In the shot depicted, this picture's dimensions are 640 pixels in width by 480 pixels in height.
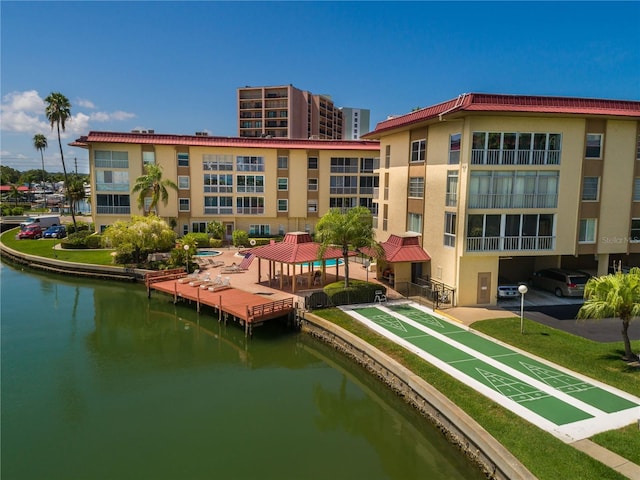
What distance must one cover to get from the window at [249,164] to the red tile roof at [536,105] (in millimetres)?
27774

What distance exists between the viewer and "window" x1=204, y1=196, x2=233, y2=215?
5191cm

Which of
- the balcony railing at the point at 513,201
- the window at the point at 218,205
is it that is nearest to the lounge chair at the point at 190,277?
the window at the point at 218,205

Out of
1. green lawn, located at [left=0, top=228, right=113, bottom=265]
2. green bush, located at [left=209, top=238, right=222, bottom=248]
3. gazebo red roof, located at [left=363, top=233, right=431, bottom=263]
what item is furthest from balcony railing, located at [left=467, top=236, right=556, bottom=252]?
green lawn, located at [left=0, top=228, right=113, bottom=265]

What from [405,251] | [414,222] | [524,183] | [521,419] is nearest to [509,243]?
[524,183]

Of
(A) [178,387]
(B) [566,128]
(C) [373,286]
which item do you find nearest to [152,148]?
(C) [373,286]

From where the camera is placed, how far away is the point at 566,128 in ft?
87.2

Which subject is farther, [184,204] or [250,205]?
[250,205]

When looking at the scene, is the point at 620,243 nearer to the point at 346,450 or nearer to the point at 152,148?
the point at 346,450

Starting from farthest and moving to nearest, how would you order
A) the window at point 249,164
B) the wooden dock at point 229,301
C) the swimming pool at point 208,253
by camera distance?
the window at point 249,164 < the swimming pool at point 208,253 < the wooden dock at point 229,301

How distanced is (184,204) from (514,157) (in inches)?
1437

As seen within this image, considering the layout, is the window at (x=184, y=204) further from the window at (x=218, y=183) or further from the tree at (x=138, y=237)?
the tree at (x=138, y=237)

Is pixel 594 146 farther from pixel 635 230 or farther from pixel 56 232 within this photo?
pixel 56 232

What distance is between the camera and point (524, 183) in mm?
26656

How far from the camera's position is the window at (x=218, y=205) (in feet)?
170
